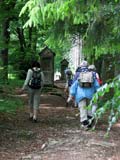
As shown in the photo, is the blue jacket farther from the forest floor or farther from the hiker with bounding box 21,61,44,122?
the hiker with bounding box 21,61,44,122

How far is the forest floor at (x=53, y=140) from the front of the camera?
302 inches

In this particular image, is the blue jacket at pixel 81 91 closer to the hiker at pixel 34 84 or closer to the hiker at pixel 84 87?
the hiker at pixel 84 87

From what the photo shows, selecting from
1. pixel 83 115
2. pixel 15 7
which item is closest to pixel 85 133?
pixel 83 115

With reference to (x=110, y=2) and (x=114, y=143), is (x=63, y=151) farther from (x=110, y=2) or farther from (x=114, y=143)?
(x=110, y=2)

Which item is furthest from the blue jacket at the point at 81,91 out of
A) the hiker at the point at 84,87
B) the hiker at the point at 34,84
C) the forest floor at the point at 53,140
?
the hiker at the point at 34,84

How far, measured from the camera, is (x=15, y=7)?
19.5 meters

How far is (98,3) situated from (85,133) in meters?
2.95

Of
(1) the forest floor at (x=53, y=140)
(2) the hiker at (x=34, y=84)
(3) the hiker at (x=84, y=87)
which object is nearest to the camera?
(1) the forest floor at (x=53, y=140)

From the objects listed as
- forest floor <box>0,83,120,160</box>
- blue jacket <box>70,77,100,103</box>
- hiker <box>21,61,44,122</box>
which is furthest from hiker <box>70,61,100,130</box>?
hiker <box>21,61,44,122</box>

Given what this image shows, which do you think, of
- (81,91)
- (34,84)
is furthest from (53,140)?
(34,84)

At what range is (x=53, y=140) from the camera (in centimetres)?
898

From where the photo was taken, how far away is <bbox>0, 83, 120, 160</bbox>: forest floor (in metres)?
7.67

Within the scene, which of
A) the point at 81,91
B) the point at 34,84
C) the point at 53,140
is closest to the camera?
the point at 53,140

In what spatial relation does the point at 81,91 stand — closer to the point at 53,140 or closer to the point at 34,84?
the point at 34,84
